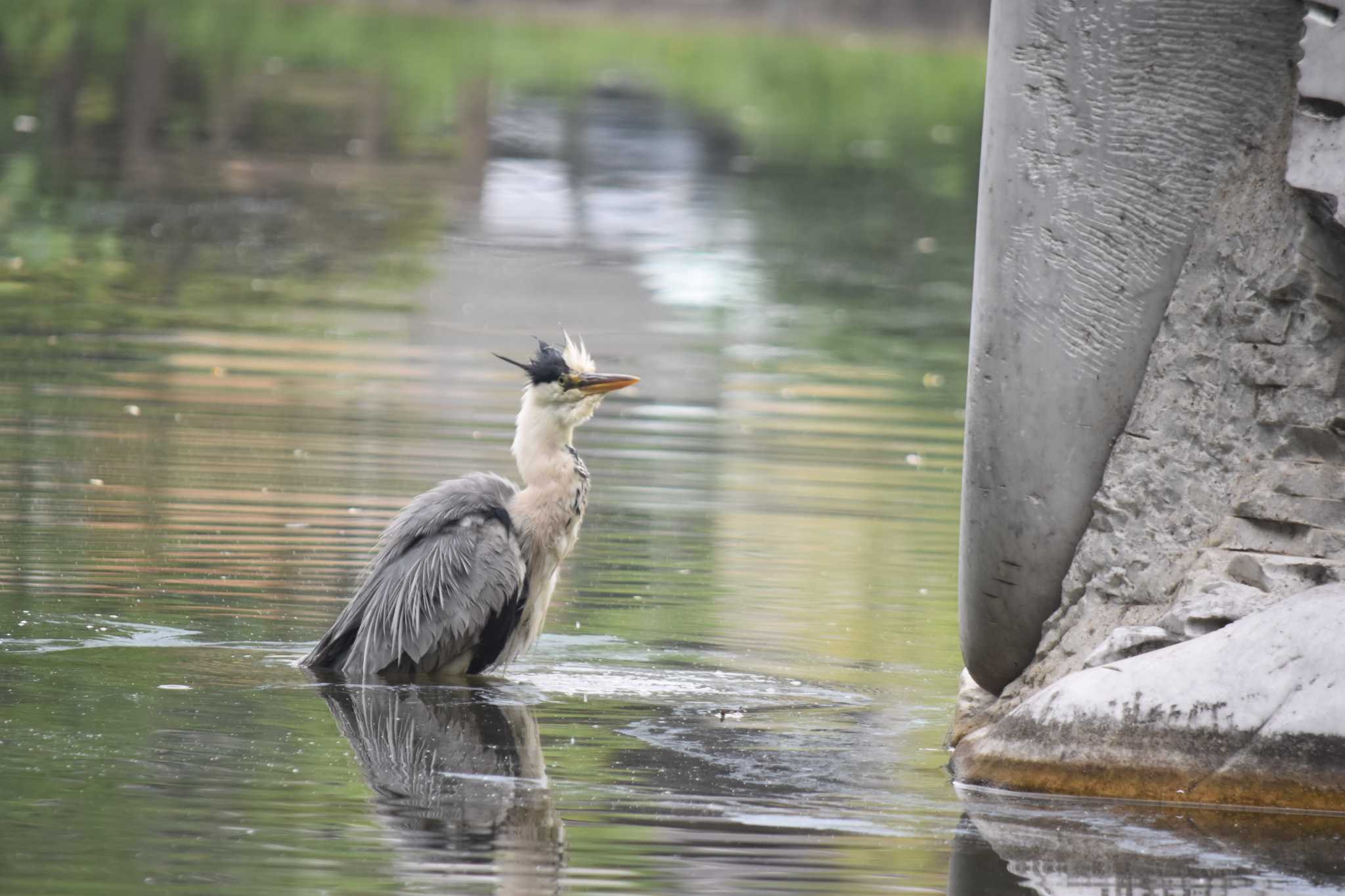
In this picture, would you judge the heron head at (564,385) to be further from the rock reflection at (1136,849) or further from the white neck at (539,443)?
the rock reflection at (1136,849)

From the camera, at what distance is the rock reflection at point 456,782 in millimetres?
5387

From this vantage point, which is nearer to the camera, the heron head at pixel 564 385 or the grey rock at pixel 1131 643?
the grey rock at pixel 1131 643

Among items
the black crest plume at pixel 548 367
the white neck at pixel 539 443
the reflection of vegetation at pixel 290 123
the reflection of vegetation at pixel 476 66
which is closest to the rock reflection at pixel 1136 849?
the white neck at pixel 539 443

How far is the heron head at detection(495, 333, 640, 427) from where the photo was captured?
8.23 meters

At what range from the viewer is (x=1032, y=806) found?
20.4ft

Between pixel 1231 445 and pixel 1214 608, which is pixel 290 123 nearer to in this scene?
pixel 1231 445

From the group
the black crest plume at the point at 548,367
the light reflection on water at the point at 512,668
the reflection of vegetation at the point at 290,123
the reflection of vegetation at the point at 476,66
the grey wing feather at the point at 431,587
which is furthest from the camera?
the reflection of vegetation at the point at 476,66

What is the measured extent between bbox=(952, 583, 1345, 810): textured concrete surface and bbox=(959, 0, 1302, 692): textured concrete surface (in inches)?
25.8

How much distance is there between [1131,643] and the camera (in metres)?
6.50

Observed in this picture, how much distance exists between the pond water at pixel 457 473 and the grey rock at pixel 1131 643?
549 millimetres

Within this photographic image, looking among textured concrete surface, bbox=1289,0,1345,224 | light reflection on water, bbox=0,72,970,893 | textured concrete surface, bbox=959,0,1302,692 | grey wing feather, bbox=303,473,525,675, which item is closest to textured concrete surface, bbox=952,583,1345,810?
light reflection on water, bbox=0,72,970,893

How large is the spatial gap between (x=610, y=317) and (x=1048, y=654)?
10478 millimetres

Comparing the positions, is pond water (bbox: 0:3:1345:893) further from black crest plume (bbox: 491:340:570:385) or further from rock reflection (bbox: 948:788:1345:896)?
black crest plume (bbox: 491:340:570:385)

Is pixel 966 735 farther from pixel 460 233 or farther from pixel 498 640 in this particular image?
pixel 460 233
